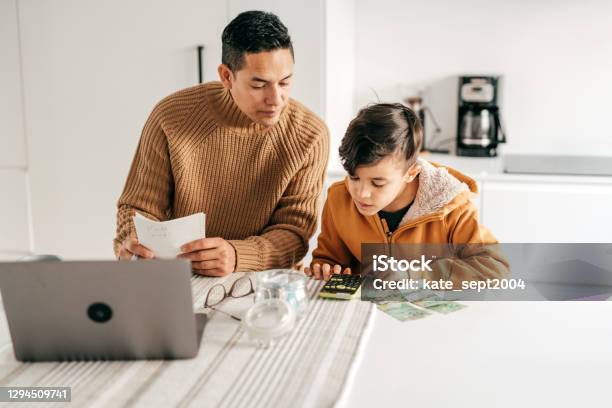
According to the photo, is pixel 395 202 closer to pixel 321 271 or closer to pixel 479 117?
pixel 321 271

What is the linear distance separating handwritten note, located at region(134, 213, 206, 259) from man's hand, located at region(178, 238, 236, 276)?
22 millimetres

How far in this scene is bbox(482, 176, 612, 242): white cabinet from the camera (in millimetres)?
2590

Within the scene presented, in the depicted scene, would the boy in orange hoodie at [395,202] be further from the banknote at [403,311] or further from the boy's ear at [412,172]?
the banknote at [403,311]

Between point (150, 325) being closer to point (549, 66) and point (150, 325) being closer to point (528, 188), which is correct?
point (528, 188)

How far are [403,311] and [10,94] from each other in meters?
2.47

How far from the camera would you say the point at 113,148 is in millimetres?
3033

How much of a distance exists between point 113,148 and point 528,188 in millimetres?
1822

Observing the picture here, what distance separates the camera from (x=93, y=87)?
300 cm

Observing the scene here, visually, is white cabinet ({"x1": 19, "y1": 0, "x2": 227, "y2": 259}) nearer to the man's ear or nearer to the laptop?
the man's ear

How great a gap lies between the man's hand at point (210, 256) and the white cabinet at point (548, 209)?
56.6 inches

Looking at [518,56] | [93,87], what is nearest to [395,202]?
[518,56]

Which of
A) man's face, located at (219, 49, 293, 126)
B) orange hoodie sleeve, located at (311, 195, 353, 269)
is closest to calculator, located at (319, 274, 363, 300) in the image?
orange hoodie sleeve, located at (311, 195, 353, 269)

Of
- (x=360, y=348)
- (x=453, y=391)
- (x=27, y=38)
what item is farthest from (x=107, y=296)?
(x=27, y=38)

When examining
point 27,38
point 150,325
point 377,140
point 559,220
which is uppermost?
point 27,38
